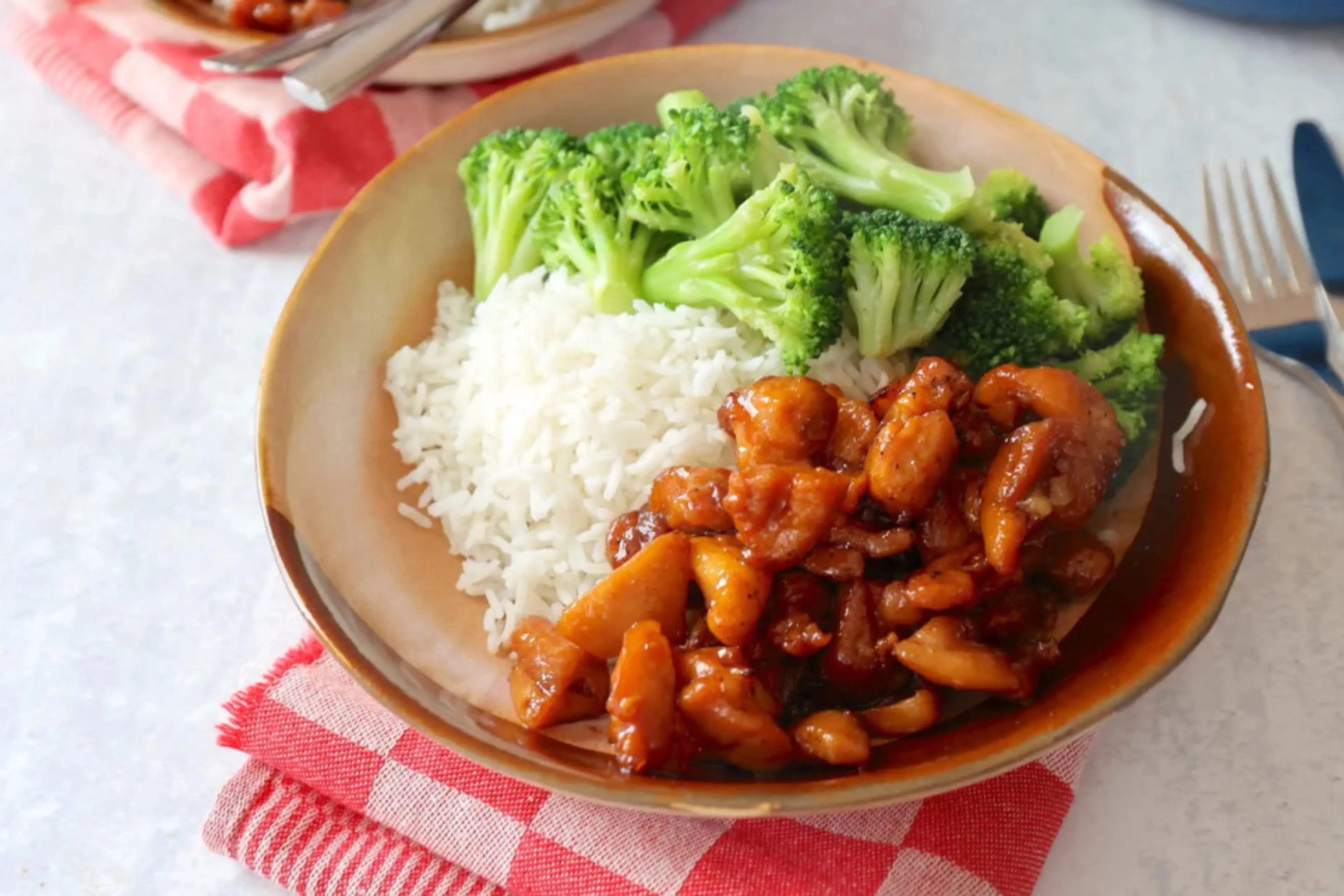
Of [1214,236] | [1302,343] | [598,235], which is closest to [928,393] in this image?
[598,235]

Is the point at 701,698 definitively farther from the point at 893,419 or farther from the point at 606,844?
the point at 893,419

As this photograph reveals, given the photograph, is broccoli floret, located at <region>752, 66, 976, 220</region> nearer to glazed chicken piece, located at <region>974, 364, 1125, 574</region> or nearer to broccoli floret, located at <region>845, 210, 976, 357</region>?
broccoli floret, located at <region>845, 210, 976, 357</region>

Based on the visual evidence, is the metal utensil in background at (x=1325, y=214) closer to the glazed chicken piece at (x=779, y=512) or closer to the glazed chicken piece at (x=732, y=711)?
the glazed chicken piece at (x=779, y=512)

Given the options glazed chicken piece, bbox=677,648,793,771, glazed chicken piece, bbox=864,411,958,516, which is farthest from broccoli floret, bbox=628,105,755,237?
glazed chicken piece, bbox=677,648,793,771

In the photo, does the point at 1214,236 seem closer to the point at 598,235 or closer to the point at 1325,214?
the point at 1325,214

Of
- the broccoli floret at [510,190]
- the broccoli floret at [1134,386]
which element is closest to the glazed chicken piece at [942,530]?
the broccoli floret at [1134,386]

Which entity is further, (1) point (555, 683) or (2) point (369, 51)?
(2) point (369, 51)
